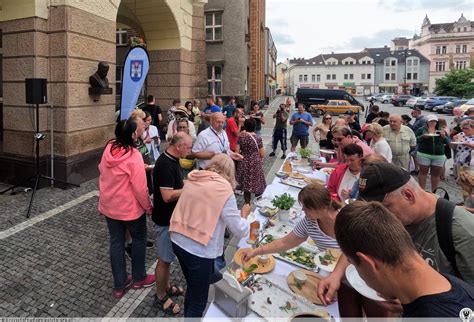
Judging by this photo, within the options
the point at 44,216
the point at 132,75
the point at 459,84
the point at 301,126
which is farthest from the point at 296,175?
the point at 459,84

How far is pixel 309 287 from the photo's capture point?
86.6 inches

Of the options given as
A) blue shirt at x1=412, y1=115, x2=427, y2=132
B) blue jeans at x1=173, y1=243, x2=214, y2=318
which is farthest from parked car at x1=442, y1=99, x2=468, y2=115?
blue jeans at x1=173, y1=243, x2=214, y2=318

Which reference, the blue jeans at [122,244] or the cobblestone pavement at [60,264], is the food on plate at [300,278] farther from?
the blue jeans at [122,244]

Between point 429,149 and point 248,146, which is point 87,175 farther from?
point 429,149

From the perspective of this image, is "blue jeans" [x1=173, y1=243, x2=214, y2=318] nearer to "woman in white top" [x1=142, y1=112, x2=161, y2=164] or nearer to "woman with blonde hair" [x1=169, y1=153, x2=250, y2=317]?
"woman with blonde hair" [x1=169, y1=153, x2=250, y2=317]

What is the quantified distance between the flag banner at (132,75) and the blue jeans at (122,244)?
4409 millimetres

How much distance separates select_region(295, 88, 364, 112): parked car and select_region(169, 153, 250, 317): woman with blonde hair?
30.6 m

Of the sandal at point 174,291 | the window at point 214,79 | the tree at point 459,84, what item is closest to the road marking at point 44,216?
the sandal at point 174,291

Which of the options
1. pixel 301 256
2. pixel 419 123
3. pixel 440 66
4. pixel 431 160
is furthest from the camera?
pixel 440 66

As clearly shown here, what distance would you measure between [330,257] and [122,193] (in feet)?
6.71

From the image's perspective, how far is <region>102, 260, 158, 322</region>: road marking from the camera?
3.08 metres

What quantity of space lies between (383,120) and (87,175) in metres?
7.48

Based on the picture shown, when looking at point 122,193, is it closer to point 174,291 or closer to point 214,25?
point 174,291

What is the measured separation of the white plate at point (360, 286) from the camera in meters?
1.73
